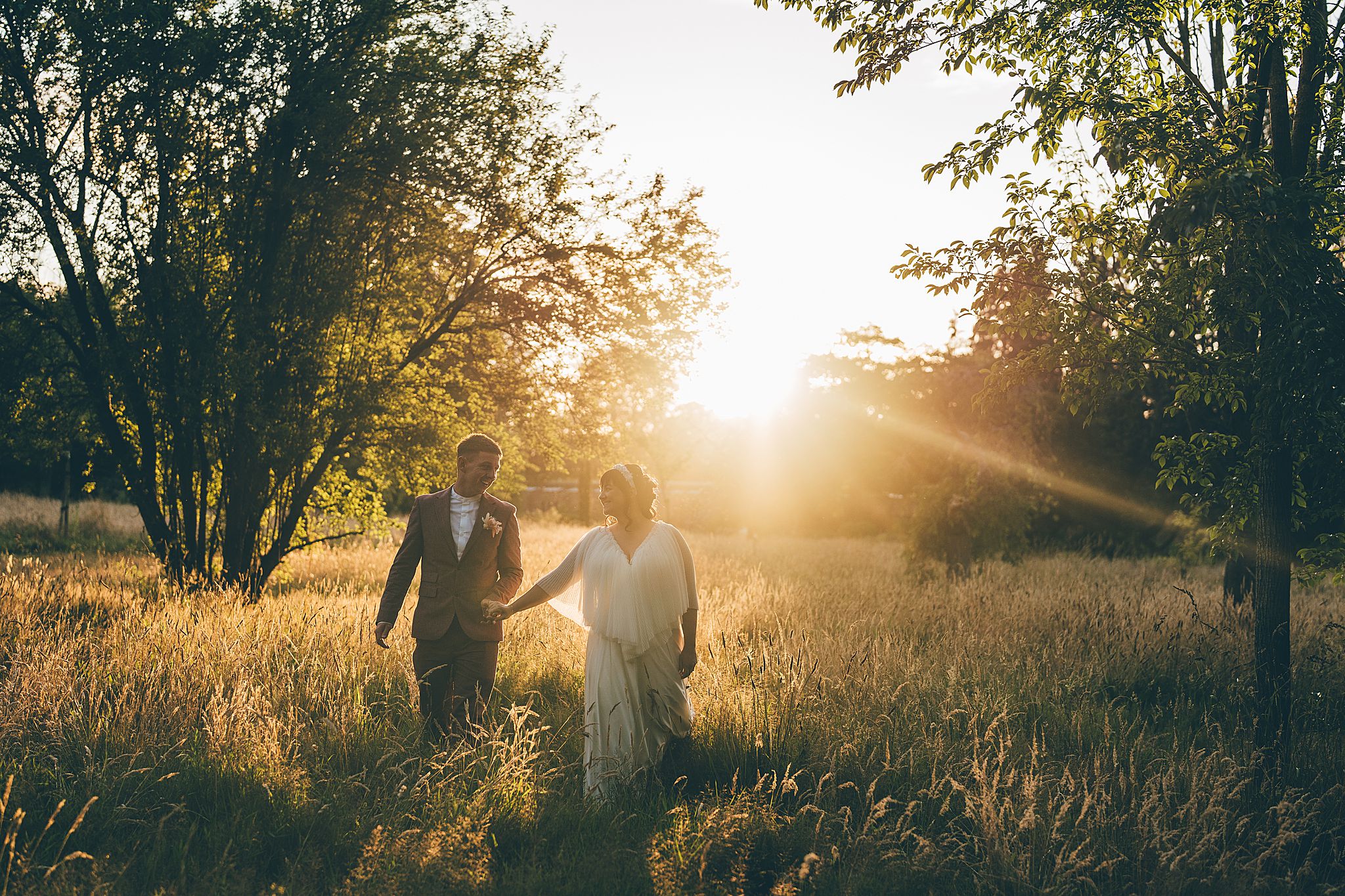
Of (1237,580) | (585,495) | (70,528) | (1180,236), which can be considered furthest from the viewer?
(585,495)

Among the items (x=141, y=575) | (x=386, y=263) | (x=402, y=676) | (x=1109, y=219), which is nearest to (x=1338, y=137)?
(x=1109, y=219)

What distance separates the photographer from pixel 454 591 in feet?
15.9

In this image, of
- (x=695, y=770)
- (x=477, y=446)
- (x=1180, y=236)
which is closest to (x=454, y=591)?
(x=477, y=446)

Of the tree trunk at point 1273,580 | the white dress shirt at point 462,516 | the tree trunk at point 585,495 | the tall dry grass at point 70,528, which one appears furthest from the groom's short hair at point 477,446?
the tree trunk at point 585,495

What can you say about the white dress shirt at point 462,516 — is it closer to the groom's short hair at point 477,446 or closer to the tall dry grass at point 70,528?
the groom's short hair at point 477,446

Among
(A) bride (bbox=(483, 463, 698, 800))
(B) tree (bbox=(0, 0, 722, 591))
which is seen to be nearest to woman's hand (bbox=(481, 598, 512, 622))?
(A) bride (bbox=(483, 463, 698, 800))

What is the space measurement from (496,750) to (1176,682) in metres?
5.40

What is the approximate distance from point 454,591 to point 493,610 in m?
0.27

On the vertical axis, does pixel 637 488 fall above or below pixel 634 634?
above

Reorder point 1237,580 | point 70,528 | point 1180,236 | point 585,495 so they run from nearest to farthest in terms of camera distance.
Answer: point 1180,236 → point 1237,580 → point 70,528 → point 585,495

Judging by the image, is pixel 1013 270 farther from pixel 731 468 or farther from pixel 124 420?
pixel 731 468

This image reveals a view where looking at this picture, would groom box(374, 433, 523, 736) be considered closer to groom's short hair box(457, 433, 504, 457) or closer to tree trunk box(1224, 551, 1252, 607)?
groom's short hair box(457, 433, 504, 457)

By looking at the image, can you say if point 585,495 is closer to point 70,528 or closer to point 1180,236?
point 70,528

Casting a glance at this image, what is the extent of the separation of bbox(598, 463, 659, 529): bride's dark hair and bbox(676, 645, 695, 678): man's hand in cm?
78
